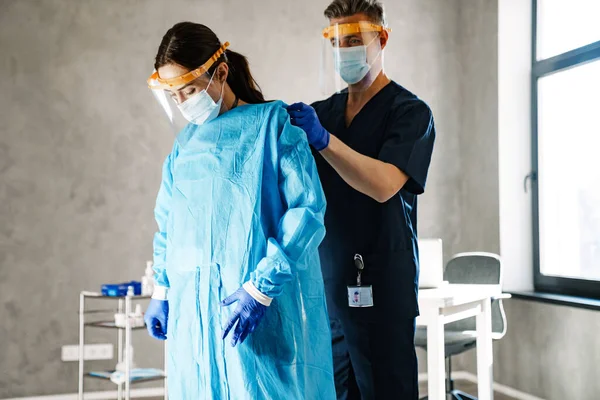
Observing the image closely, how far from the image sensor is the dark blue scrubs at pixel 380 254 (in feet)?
5.29

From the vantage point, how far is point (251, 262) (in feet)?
4.67

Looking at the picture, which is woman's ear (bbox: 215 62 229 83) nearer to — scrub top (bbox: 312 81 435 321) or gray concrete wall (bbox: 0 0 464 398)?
scrub top (bbox: 312 81 435 321)

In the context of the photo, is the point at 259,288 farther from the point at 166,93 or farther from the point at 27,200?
the point at 27,200

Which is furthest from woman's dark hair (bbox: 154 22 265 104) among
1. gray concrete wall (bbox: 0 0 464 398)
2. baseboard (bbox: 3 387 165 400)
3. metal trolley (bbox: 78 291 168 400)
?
baseboard (bbox: 3 387 165 400)

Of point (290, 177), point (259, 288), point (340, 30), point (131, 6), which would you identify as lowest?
point (259, 288)

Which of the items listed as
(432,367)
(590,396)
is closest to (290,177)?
(432,367)

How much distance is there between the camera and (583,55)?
353 cm

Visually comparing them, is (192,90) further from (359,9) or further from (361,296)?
(361,296)

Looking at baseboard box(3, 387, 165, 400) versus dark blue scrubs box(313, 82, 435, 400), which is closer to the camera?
dark blue scrubs box(313, 82, 435, 400)

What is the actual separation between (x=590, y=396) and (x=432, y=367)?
125cm

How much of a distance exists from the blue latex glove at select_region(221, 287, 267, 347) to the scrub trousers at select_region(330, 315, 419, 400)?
1.17 ft

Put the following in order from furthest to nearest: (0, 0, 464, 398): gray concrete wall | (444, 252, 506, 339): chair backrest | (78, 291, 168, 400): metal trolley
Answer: (0, 0, 464, 398): gray concrete wall → (444, 252, 506, 339): chair backrest → (78, 291, 168, 400): metal trolley

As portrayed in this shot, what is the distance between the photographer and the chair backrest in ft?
10.8

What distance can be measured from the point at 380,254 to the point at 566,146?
8.09 feet
